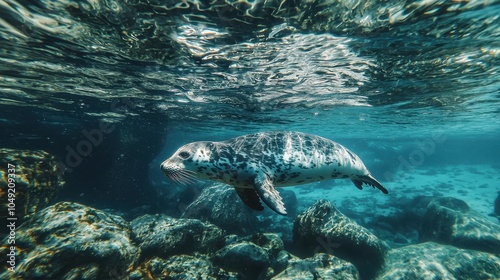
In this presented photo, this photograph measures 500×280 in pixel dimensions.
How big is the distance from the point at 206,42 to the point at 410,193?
2425 cm

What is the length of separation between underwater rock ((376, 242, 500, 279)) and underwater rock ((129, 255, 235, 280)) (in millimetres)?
5139

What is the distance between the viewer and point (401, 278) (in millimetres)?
6719

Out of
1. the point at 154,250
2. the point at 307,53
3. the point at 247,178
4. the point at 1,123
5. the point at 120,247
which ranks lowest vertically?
the point at 154,250

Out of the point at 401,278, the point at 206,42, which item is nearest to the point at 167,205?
the point at 206,42

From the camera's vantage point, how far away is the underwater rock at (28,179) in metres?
6.16

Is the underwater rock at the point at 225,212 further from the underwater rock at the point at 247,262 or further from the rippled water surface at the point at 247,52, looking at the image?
the rippled water surface at the point at 247,52

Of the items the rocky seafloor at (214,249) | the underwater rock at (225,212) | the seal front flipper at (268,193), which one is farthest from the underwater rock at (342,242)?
the seal front flipper at (268,193)

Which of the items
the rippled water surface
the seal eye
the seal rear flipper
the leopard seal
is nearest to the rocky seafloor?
the seal rear flipper

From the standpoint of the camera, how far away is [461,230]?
967cm

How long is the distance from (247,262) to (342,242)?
137 inches

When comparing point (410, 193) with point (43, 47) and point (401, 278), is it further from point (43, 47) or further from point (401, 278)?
point (43, 47)

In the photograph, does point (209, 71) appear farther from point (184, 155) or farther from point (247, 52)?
point (184, 155)

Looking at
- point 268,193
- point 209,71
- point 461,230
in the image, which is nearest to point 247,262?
point 268,193

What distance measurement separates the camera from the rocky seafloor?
4641 mm
